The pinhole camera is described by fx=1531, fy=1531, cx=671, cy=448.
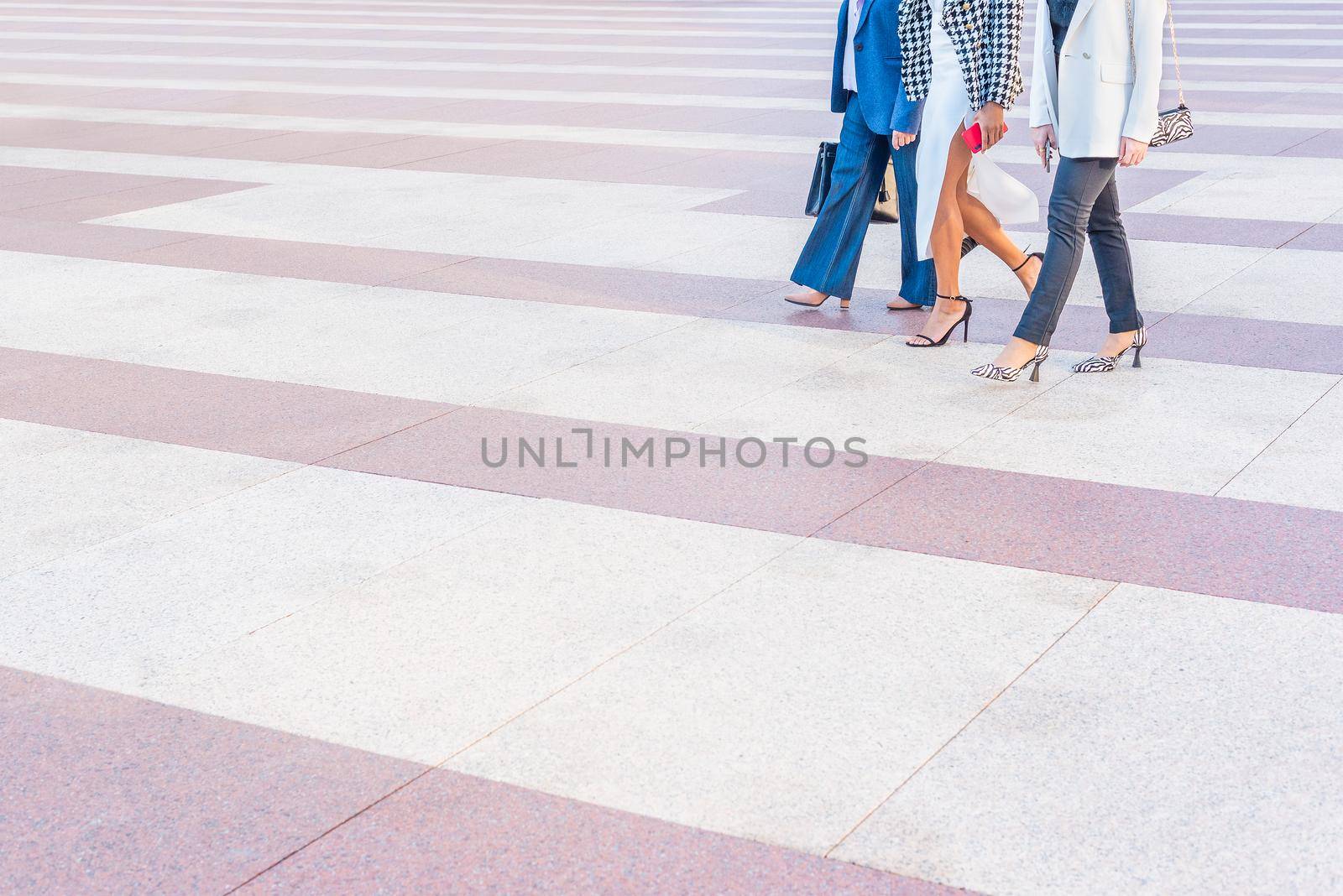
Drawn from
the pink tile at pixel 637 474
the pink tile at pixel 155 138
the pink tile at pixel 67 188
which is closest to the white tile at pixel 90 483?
the pink tile at pixel 637 474

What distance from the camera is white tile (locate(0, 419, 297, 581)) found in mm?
4883

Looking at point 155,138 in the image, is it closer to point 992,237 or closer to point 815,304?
point 815,304

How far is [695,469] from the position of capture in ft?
17.4

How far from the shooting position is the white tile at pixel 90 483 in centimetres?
488

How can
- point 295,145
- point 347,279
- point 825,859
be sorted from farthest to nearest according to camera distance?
point 295,145, point 347,279, point 825,859

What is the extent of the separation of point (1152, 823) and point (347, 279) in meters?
6.02

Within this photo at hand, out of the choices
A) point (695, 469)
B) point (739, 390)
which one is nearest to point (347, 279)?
point (739, 390)

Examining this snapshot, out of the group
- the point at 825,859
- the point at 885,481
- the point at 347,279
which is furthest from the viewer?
the point at 347,279

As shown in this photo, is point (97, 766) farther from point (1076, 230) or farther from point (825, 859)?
point (1076, 230)

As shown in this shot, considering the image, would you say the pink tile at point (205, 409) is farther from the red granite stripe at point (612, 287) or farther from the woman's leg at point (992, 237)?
the woman's leg at point (992, 237)

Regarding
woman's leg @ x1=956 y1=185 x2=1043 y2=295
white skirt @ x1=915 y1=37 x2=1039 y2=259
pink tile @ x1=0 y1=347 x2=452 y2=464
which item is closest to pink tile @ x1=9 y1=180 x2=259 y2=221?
pink tile @ x1=0 y1=347 x2=452 y2=464

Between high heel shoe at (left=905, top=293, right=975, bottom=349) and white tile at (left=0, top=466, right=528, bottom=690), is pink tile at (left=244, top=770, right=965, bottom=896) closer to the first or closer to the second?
white tile at (left=0, top=466, right=528, bottom=690)

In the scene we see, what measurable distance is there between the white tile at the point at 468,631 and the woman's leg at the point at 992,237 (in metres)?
2.59

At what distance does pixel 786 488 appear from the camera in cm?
510
